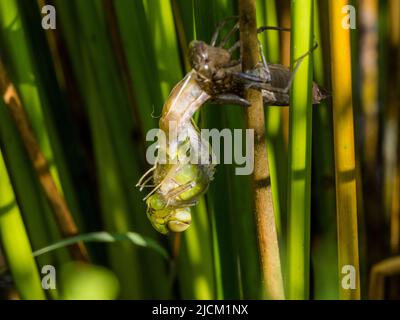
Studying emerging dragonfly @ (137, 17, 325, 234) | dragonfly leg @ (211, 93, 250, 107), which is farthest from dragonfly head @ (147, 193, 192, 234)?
dragonfly leg @ (211, 93, 250, 107)

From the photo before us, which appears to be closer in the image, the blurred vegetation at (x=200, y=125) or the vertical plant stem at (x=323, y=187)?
the blurred vegetation at (x=200, y=125)

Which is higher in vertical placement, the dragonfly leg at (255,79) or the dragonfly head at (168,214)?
the dragonfly leg at (255,79)

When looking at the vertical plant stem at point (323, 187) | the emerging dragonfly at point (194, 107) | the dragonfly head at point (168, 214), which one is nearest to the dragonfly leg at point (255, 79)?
the emerging dragonfly at point (194, 107)

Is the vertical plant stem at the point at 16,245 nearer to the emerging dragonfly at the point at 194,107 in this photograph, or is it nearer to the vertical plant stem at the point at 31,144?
the vertical plant stem at the point at 31,144

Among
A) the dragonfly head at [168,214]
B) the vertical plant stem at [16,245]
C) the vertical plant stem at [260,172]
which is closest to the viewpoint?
the vertical plant stem at [260,172]

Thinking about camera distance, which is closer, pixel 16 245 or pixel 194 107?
pixel 194 107

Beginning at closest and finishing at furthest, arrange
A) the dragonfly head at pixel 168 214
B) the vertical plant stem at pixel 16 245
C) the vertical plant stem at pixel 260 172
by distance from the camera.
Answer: the vertical plant stem at pixel 260 172, the dragonfly head at pixel 168 214, the vertical plant stem at pixel 16 245

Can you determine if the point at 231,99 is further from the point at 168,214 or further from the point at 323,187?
the point at 323,187

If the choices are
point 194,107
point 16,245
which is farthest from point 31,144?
point 194,107
